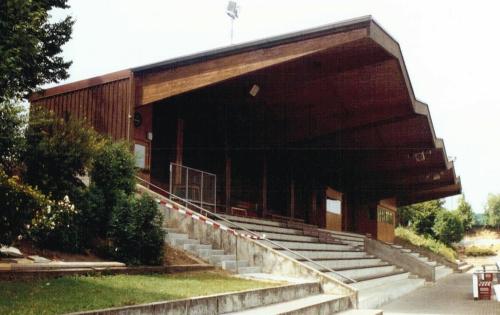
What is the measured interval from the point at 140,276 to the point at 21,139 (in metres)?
2.94

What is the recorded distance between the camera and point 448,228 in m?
56.6

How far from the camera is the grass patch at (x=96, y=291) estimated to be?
6.31 meters

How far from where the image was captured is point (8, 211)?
864cm

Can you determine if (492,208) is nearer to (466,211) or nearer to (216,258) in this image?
(466,211)

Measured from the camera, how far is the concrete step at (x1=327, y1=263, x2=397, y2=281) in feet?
54.3

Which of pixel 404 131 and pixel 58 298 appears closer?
pixel 58 298

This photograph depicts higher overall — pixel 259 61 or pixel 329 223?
pixel 259 61

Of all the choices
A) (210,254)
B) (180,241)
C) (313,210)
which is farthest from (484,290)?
(313,210)

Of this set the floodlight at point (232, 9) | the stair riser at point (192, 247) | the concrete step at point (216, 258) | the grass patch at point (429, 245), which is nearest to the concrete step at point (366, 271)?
the concrete step at point (216, 258)

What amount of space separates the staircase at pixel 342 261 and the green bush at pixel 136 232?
4.83 metres

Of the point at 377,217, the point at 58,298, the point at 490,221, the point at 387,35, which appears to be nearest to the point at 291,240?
the point at 387,35

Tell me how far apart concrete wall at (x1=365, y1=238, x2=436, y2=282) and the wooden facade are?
424 cm

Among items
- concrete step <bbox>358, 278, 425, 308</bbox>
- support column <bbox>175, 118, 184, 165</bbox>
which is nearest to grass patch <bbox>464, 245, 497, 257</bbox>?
concrete step <bbox>358, 278, 425, 308</bbox>

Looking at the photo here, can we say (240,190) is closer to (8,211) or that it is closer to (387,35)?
(387,35)
